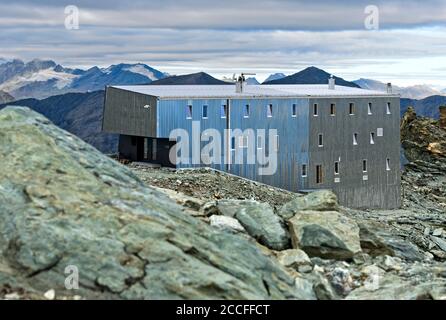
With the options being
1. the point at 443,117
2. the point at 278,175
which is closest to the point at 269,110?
the point at 278,175

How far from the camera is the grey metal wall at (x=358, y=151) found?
54.6 m

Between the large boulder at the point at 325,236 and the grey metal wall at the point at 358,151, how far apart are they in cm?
2809

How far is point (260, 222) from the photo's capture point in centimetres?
2514

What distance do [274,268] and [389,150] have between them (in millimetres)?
44701

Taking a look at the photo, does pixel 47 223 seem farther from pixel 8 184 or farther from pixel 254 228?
pixel 254 228

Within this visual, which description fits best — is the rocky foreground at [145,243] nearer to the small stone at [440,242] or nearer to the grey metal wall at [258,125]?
the small stone at [440,242]

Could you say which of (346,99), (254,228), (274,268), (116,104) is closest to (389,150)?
(346,99)

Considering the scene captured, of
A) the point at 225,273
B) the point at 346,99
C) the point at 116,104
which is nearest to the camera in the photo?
the point at 225,273

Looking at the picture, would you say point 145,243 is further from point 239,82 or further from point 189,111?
point 239,82

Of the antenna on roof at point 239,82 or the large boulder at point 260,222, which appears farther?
the antenna on roof at point 239,82

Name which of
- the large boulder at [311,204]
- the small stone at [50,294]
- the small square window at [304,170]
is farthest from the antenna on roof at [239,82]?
the small stone at [50,294]

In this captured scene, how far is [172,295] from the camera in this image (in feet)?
57.7
